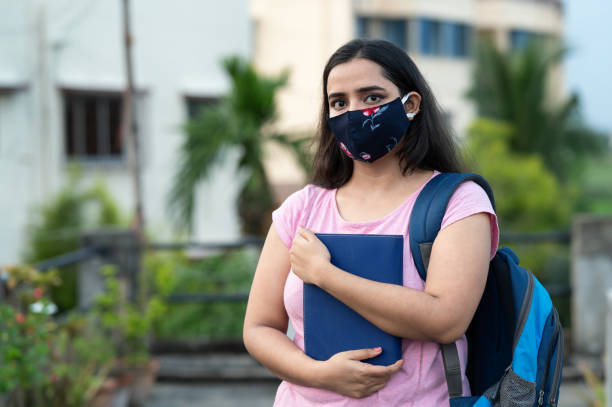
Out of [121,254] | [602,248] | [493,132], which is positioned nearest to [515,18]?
[493,132]

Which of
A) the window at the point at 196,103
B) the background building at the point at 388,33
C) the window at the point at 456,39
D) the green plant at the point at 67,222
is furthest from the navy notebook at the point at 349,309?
the window at the point at 456,39

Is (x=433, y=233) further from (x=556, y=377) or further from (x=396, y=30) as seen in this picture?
(x=396, y=30)

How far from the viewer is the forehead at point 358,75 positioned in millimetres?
1805

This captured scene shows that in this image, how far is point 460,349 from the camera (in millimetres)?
1738

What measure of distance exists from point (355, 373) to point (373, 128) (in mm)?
627

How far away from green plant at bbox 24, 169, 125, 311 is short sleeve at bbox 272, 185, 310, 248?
748cm

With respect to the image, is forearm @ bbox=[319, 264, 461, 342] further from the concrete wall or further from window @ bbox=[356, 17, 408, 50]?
window @ bbox=[356, 17, 408, 50]

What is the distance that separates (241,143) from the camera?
25.5ft

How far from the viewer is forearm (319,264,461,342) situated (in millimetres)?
1612

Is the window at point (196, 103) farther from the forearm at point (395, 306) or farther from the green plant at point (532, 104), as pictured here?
the forearm at point (395, 306)

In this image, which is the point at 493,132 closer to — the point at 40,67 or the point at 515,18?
the point at 40,67

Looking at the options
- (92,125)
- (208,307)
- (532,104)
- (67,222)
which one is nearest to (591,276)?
(208,307)

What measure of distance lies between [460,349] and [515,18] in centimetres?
2392

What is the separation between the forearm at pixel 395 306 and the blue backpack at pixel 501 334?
0.08 m
